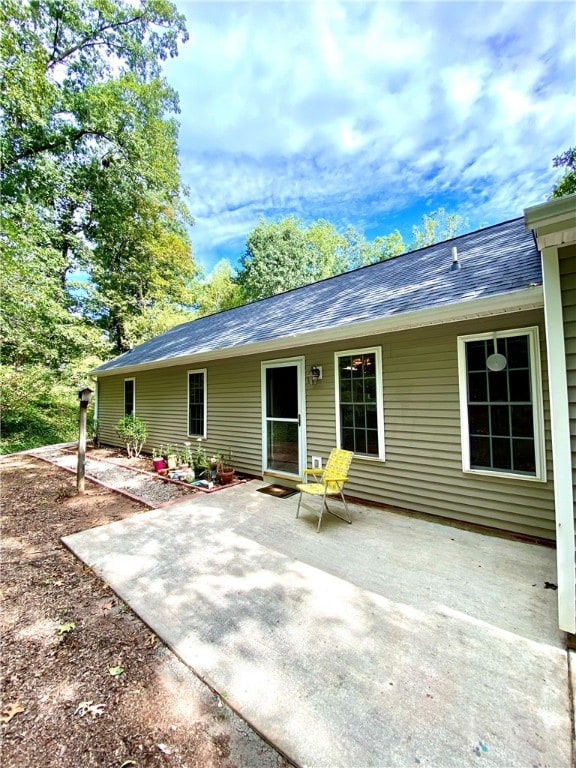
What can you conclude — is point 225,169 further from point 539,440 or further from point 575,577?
point 575,577

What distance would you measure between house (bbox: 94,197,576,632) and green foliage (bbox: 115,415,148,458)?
2912mm

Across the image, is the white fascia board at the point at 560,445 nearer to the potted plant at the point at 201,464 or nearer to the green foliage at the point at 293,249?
the potted plant at the point at 201,464

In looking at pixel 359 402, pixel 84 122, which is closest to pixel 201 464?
pixel 359 402

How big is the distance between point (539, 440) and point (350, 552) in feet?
7.36

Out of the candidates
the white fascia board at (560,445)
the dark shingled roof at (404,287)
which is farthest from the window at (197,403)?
the white fascia board at (560,445)

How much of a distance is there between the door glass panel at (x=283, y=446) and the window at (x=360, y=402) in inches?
38.6

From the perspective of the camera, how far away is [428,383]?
412 centimetres

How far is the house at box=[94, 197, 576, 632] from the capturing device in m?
3.35

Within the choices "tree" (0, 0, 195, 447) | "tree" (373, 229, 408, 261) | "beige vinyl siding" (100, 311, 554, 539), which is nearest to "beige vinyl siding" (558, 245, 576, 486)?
"beige vinyl siding" (100, 311, 554, 539)

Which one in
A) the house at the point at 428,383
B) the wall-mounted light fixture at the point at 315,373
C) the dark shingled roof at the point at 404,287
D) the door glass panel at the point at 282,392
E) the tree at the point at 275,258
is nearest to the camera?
the house at the point at 428,383

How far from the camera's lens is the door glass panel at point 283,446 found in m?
5.66

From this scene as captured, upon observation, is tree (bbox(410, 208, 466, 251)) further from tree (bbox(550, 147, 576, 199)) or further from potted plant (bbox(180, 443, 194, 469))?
potted plant (bbox(180, 443, 194, 469))

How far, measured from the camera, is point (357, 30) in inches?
209

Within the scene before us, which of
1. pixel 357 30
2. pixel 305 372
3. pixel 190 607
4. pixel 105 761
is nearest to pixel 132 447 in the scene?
pixel 305 372
